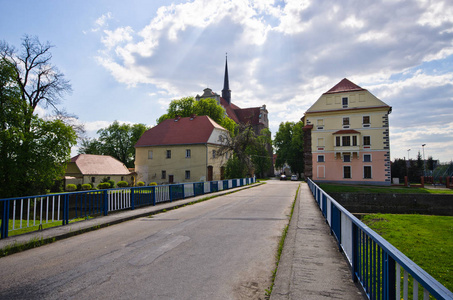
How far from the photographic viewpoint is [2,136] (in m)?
22.4

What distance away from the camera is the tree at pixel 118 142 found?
2771 inches

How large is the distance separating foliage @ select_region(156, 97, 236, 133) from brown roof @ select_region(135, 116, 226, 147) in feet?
27.5

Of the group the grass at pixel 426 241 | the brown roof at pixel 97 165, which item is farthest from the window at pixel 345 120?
the brown roof at pixel 97 165

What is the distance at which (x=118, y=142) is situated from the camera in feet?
232

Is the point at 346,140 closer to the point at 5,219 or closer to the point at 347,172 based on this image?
the point at 347,172

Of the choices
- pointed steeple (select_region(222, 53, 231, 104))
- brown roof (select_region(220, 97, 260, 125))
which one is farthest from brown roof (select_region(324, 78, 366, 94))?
pointed steeple (select_region(222, 53, 231, 104))

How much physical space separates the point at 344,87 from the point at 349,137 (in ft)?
26.6

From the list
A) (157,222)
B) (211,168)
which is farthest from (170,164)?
(157,222)

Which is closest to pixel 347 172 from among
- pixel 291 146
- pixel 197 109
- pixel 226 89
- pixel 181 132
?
pixel 291 146

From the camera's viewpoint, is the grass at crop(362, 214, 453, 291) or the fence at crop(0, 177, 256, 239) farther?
the fence at crop(0, 177, 256, 239)

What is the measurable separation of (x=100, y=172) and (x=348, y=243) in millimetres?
45501

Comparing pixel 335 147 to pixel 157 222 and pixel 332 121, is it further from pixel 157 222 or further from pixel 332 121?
pixel 157 222

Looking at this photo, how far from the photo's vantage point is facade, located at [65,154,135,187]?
41916 millimetres

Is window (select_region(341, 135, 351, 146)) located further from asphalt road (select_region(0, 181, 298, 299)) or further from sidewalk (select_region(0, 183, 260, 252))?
asphalt road (select_region(0, 181, 298, 299))
